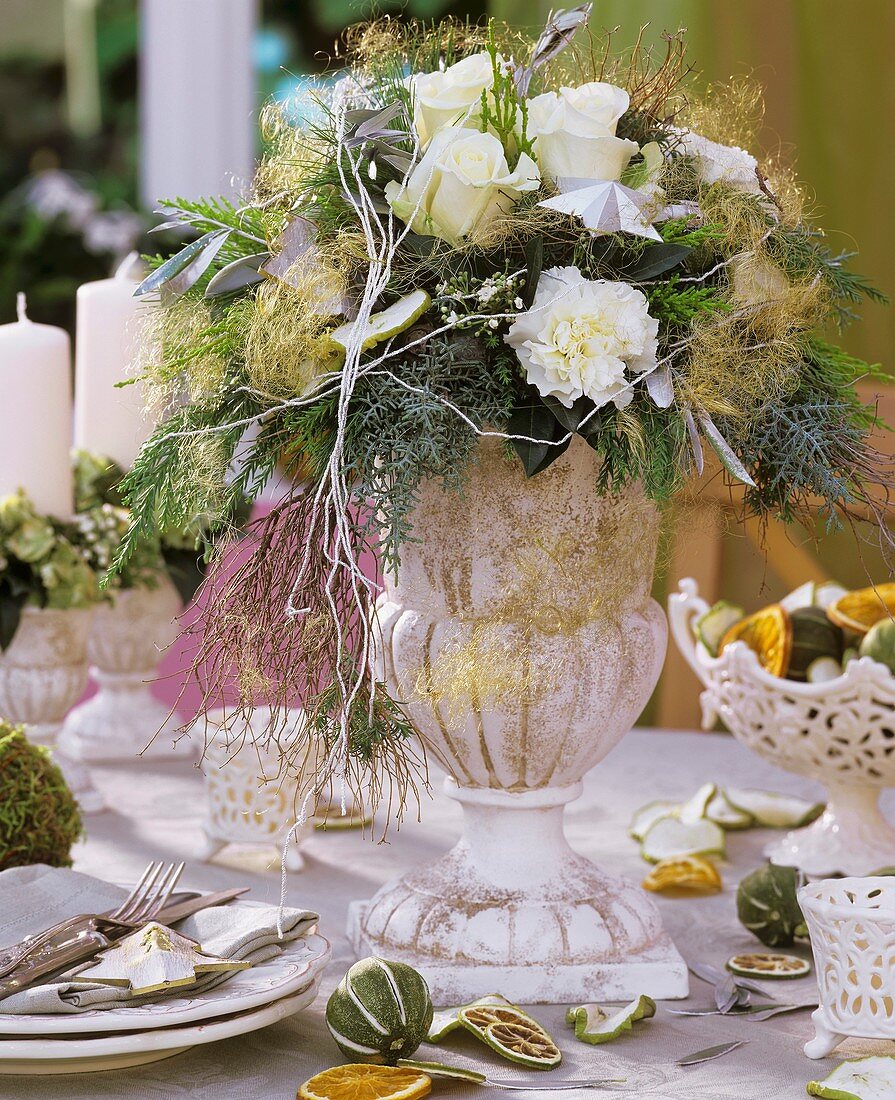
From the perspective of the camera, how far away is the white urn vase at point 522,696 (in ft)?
2.69

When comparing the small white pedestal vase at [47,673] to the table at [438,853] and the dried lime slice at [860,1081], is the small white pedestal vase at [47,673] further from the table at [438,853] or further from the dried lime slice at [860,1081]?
the dried lime slice at [860,1081]

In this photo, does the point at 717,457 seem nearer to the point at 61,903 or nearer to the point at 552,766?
the point at 552,766

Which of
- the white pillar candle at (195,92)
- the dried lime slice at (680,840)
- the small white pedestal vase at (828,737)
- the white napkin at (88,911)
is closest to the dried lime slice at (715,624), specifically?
the small white pedestal vase at (828,737)

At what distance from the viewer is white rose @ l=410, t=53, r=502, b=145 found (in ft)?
2.55

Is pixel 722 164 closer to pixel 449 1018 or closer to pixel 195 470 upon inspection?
pixel 195 470

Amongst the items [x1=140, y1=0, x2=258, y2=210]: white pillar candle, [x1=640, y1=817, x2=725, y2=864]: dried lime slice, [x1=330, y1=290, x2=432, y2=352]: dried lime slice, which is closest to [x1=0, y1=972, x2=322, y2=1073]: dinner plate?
[x1=330, y1=290, x2=432, y2=352]: dried lime slice

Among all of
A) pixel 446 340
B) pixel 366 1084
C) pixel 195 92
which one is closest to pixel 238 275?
pixel 446 340

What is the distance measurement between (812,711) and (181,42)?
2.10 m

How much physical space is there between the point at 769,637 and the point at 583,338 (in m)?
0.39

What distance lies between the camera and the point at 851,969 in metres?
0.70

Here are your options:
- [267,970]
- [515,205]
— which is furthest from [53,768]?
[515,205]

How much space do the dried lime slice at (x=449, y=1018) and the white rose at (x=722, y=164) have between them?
0.47m

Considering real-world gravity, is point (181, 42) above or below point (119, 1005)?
above

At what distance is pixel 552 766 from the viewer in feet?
2.79
